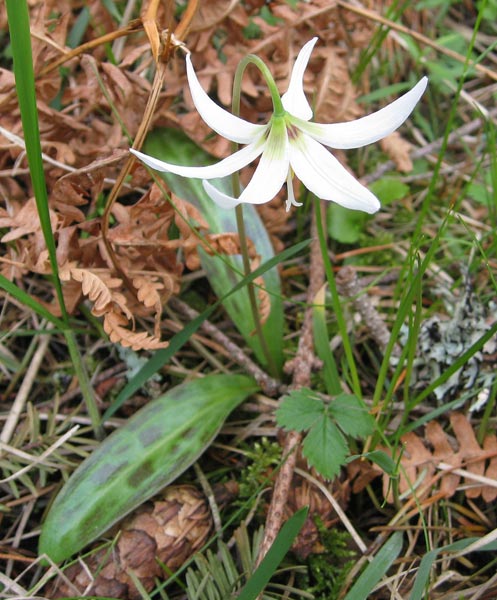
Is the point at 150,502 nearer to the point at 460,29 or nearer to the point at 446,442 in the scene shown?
the point at 446,442

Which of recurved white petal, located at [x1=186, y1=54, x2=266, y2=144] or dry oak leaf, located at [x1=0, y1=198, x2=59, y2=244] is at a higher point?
recurved white petal, located at [x1=186, y1=54, x2=266, y2=144]

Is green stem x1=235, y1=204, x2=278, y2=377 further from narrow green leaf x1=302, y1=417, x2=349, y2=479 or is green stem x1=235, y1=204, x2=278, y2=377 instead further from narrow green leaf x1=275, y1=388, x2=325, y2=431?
narrow green leaf x1=302, y1=417, x2=349, y2=479

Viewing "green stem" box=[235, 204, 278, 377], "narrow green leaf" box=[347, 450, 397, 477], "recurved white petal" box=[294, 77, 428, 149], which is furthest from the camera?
"green stem" box=[235, 204, 278, 377]

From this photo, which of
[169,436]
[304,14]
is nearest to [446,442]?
[169,436]

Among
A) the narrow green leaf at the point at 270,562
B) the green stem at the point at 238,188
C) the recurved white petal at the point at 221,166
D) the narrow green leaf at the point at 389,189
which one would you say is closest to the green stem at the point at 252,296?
the green stem at the point at 238,188

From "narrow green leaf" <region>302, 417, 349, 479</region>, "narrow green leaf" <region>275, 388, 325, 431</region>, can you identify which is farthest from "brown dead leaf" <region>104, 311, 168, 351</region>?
"narrow green leaf" <region>302, 417, 349, 479</region>

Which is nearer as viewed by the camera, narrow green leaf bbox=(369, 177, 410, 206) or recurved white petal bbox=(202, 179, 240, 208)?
recurved white petal bbox=(202, 179, 240, 208)

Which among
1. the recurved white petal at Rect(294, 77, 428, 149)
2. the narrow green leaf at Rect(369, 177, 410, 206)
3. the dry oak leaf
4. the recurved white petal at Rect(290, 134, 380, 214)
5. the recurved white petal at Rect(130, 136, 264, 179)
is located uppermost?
the recurved white petal at Rect(294, 77, 428, 149)

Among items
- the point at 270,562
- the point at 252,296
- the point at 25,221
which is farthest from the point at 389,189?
the point at 270,562
